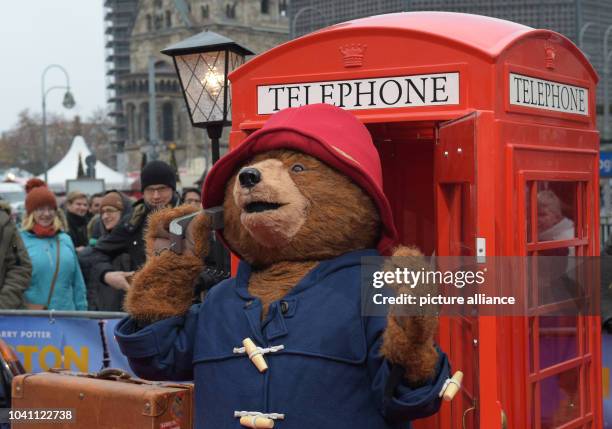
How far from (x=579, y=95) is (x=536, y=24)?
35325 mm

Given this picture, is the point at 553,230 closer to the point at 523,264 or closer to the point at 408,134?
the point at 523,264

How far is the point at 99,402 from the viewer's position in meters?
4.96

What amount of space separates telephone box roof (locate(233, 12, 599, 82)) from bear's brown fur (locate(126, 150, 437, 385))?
3.99ft

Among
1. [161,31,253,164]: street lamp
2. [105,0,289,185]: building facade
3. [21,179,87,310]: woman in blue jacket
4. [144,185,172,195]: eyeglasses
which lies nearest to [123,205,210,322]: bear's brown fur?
[144,185,172,195]: eyeglasses

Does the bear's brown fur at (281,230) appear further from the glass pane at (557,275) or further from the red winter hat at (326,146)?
the glass pane at (557,275)

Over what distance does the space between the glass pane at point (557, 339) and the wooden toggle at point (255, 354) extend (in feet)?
5.75

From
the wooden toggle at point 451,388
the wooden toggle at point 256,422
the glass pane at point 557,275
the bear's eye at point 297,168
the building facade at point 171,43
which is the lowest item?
the wooden toggle at point 256,422

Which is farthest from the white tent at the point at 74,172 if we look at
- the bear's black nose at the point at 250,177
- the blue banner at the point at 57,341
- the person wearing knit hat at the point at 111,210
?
the bear's black nose at the point at 250,177

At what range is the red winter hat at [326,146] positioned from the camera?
12.2 feet

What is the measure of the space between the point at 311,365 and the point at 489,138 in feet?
4.81

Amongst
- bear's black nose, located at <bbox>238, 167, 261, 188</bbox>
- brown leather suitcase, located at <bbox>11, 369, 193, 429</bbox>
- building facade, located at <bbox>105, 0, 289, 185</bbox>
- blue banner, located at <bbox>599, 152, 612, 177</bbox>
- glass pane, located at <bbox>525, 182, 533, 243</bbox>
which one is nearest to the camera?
bear's black nose, located at <bbox>238, 167, 261, 188</bbox>

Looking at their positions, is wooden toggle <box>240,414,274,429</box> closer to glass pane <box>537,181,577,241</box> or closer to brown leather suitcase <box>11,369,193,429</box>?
brown leather suitcase <box>11,369,193,429</box>

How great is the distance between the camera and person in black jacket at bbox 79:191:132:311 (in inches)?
336

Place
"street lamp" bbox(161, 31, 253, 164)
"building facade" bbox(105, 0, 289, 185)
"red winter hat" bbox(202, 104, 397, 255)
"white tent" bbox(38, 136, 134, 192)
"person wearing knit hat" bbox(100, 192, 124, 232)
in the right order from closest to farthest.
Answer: "red winter hat" bbox(202, 104, 397, 255) → "street lamp" bbox(161, 31, 253, 164) → "person wearing knit hat" bbox(100, 192, 124, 232) → "white tent" bbox(38, 136, 134, 192) → "building facade" bbox(105, 0, 289, 185)
